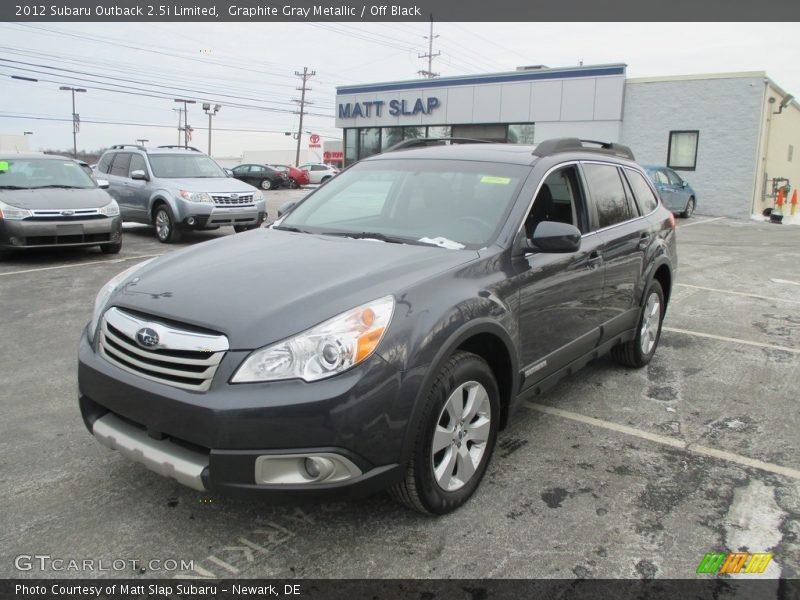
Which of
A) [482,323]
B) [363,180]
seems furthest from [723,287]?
[482,323]

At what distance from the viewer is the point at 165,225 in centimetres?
1196

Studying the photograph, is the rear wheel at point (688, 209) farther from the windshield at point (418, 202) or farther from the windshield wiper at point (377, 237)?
the windshield wiper at point (377, 237)

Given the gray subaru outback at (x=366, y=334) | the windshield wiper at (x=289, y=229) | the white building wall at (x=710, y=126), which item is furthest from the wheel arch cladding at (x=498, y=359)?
the white building wall at (x=710, y=126)

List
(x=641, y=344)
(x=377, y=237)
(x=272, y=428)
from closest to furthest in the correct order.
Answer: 1. (x=272, y=428)
2. (x=377, y=237)
3. (x=641, y=344)

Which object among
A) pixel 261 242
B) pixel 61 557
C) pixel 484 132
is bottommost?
pixel 61 557

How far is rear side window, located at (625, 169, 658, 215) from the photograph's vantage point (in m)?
5.16

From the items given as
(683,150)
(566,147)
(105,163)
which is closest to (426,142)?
(566,147)

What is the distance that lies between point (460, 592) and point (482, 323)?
1.16 meters

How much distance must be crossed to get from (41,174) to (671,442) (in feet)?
33.1

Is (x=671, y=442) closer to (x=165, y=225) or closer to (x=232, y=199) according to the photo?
(x=232, y=199)

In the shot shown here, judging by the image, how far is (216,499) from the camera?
3.10 metres

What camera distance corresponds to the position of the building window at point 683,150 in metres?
22.7

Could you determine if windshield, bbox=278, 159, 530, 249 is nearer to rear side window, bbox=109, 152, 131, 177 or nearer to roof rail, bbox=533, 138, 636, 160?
roof rail, bbox=533, 138, 636, 160

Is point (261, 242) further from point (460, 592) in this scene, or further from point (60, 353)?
point (60, 353)
